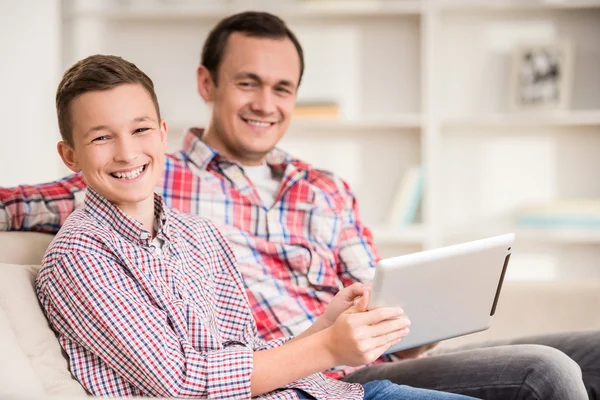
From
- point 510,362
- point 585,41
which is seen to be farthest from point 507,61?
point 510,362

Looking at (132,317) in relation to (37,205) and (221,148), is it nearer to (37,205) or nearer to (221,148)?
(37,205)

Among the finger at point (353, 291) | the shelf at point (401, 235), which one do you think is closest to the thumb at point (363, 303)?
the finger at point (353, 291)

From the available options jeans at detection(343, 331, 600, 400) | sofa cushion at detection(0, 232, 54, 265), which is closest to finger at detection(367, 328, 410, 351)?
jeans at detection(343, 331, 600, 400)

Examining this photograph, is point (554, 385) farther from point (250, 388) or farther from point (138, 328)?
point (138, 328)

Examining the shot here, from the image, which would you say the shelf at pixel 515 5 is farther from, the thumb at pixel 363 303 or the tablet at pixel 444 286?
the thumb at pixel 363 303

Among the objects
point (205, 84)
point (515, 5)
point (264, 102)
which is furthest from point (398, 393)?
point (515, 5)

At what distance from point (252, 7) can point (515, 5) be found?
3.44 ft

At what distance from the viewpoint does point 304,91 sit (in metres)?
3.36

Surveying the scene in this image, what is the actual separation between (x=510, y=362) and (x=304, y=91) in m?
2.13

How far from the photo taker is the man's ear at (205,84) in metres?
1.91

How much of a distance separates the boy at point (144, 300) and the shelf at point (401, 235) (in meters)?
1.84

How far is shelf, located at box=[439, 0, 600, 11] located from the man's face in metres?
1.51

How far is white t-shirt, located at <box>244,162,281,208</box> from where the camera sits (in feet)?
5.96

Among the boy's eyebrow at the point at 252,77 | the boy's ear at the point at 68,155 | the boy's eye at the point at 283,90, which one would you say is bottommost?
the boy's ear at the point at 68,155
